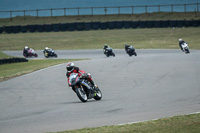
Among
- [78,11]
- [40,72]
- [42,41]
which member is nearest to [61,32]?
[42,41]

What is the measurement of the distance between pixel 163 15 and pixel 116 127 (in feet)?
161

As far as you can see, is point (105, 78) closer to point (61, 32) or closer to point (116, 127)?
point (116, 127)

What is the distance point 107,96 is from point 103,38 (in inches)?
1341

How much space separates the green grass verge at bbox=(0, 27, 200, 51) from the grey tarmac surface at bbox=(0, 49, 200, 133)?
19942 mm

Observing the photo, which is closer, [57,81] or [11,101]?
[11,101]

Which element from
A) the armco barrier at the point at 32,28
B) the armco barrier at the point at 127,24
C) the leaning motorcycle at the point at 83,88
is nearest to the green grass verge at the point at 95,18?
the armco barrier at the point at 127,24

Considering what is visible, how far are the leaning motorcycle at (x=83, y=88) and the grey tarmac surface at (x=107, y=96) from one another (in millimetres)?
231

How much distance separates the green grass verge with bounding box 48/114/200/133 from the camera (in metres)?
6.63

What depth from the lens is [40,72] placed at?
18.1 m

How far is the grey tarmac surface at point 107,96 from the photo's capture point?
8125mm

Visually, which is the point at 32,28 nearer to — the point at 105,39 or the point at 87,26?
the point at 87,26

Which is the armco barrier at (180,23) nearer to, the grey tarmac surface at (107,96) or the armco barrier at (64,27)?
the armco barrier at (64,27)

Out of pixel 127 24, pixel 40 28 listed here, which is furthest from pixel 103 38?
pixel 40 28

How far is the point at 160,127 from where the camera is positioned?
6.89 m
